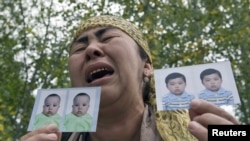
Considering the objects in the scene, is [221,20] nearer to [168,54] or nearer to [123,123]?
[168,54]

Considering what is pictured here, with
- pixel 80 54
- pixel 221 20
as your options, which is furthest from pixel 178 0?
pixel 80 54

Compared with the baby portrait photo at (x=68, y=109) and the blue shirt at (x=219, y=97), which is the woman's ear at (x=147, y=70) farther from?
the blue shirt at (x=219, y=97)

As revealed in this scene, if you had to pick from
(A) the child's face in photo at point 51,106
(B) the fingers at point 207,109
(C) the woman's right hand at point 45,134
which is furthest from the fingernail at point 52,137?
(B) the fingers at point 207,109

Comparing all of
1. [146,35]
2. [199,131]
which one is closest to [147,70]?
[199,131]

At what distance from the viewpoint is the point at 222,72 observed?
1.48m

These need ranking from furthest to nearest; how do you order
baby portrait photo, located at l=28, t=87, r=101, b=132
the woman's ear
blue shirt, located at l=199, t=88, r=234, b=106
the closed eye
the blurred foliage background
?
the blurred foliage background → the woman's ear → the closed eye → baby portrait photo, located at l=28, t=87, r=101, b=132 → blue shirt, located at l=199, t=88, r=234, b=106

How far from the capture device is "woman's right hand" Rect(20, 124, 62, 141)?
4.80 feet

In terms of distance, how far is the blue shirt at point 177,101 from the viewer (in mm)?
1478

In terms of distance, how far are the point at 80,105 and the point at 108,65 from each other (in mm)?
310

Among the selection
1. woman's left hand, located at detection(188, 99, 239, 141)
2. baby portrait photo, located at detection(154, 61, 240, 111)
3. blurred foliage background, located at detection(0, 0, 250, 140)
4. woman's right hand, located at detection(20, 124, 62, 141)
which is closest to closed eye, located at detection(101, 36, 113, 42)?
baby portrait photo, located at detection(154, 61, 240, 111)

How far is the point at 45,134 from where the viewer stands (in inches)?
58.1

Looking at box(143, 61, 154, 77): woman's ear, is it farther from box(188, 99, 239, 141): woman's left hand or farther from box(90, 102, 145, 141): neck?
box(188, 99, 239, 141): woman's left hand

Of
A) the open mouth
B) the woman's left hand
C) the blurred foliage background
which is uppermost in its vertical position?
the blurred foliage background

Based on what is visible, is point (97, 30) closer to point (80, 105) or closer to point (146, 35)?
point (80, 105)
